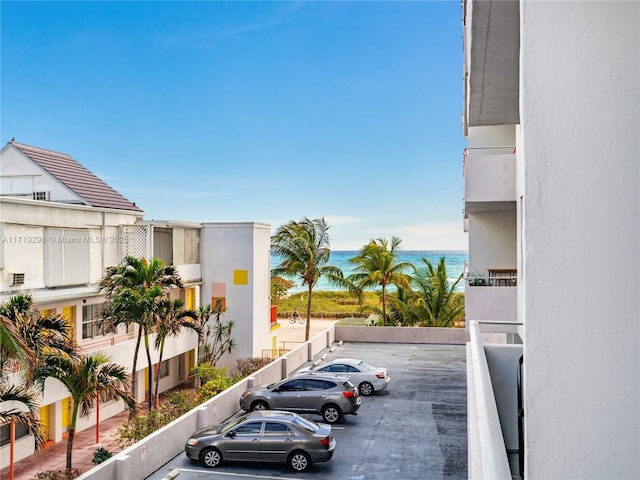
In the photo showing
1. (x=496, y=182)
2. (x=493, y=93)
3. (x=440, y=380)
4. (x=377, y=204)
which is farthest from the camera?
(x=377, y=204)

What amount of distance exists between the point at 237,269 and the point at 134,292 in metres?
10.2

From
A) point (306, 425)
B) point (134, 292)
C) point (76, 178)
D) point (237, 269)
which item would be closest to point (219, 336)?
point (237, 269)

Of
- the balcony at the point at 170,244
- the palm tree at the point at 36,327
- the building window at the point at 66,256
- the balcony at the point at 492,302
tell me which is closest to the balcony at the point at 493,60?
the balcony at the point at 492,302

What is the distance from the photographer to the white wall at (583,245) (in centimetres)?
349

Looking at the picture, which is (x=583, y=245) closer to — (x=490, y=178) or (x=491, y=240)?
(x=490, y=178)

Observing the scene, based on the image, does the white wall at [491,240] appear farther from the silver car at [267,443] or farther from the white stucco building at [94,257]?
the white stucco building at [94,257]

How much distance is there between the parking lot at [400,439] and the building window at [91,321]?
9.08 metres

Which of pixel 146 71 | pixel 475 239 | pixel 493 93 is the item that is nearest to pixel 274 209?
pixel 146 71

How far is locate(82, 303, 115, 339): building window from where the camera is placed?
2250 centimetres

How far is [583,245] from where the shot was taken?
3.59 metres

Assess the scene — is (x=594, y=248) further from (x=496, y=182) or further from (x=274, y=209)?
(x=274, y=209)

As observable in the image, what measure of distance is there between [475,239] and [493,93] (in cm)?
1074

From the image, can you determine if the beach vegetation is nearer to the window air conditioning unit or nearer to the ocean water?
the window air conditioning unit

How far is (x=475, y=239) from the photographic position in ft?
64.3
